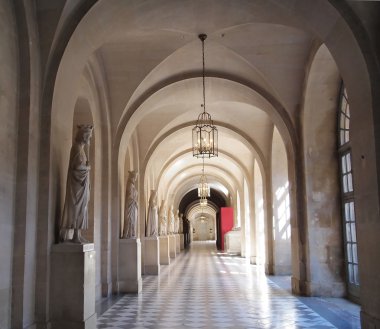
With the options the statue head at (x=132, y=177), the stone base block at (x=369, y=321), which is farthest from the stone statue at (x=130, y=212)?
the stone base block at (x=369, y=321)

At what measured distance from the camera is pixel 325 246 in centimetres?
977

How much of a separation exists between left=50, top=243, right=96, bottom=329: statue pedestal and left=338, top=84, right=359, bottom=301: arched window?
5889 mm

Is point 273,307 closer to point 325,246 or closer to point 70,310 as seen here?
point 325,246

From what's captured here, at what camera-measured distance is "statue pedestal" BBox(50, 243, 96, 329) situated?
5.90 meters

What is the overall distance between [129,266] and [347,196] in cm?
546

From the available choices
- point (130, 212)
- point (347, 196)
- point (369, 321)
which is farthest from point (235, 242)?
point (369, 321)

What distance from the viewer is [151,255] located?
15195 mm

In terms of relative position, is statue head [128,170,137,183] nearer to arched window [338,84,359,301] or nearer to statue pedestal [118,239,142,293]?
statue pedestal [118,239,142,293]

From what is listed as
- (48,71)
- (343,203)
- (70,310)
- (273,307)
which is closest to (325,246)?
(343,203)

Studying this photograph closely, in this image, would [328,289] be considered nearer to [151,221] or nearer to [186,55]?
[186,55]

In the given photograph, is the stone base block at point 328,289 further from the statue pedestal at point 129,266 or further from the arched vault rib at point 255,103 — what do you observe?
the statue pedestal at point 129,266

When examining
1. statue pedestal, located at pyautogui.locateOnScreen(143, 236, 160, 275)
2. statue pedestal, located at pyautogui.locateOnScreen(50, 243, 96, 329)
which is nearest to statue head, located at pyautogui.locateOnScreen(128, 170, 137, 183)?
statue pedestal, located at pyautogui.locateOnScreen(143, 236, 160, 275)

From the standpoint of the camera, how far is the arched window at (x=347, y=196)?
9266 millimetres

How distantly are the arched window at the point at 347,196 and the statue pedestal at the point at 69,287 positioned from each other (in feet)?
19.3
